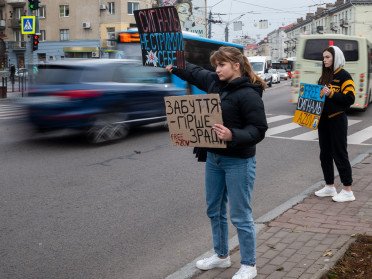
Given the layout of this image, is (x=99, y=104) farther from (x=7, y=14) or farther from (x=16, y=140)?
(x=7, y=14)

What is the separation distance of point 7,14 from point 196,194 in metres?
67.4

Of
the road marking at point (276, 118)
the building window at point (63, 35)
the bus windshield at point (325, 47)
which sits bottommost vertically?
the road marking at point (276, 118)

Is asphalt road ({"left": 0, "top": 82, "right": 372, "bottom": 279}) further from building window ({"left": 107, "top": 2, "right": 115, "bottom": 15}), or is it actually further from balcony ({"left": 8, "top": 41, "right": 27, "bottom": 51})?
balcony ({"left": 8, "top": 41, "right": 27, "bottom": 51})

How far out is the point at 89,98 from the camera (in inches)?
428

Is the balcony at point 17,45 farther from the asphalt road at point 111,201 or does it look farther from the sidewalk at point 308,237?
the sidewalk at point 308,237

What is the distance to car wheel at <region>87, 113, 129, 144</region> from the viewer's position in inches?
441

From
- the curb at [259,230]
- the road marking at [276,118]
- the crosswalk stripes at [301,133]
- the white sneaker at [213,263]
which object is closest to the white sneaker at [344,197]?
the curb at [259,230]

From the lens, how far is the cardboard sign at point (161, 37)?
15.6 feet

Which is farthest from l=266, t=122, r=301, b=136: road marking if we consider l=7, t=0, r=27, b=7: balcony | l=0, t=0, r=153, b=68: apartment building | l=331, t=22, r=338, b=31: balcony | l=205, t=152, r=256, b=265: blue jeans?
l=331, t=22, r=338, b=31: balcony

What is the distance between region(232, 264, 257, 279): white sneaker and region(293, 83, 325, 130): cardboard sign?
2815 millimetres

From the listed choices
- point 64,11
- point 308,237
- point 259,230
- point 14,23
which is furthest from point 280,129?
point 14,23

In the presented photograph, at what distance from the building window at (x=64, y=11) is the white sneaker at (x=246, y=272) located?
2467 inches

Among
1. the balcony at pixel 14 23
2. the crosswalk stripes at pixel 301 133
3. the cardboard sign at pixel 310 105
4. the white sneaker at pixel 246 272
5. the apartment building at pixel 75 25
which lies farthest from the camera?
the balcony at pixel 14 23

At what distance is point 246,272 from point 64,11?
6337 centimetres
